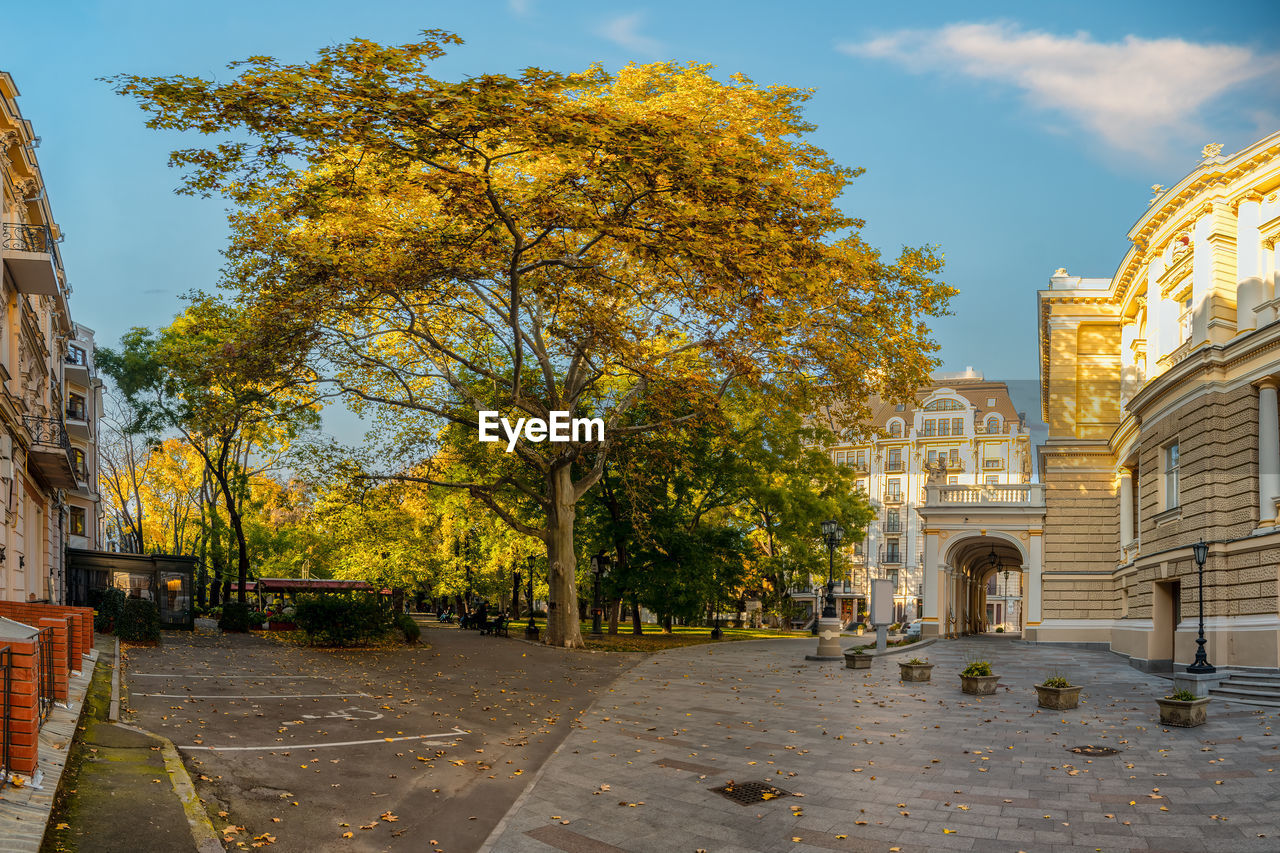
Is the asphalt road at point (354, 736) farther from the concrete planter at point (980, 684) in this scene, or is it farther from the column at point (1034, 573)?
the column at point (1034, 573)

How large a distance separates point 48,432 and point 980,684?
28175 millimetres

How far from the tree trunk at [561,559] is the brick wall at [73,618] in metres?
14.4

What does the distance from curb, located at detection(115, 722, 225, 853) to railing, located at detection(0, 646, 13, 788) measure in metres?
1.42

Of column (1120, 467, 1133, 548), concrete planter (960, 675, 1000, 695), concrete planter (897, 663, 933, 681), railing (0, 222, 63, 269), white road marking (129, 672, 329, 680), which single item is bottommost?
concrete planter (897, 663, 933, 681)

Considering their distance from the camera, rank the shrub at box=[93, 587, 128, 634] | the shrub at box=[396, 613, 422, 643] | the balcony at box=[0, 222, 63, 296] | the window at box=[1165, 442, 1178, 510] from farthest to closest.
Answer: the shrub at box=[396, 613, 422, 643] < the window at box=[1165, 442, 1178, 510] < the shrub at box=[93, 587, 128, 634] < the balcony at box=[0, 222, 63, 296]

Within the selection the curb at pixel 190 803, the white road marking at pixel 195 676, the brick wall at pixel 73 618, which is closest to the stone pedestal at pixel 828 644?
the white road marking at pixel 195 676

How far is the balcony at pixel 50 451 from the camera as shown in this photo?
1113 inches

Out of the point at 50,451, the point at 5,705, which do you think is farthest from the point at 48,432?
the point at 5,705

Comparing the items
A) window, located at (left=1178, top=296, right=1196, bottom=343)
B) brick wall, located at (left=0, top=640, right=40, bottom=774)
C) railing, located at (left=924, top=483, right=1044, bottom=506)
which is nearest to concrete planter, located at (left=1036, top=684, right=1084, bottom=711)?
window, located at (left=1178, top=296, right=1196, bottom=343)

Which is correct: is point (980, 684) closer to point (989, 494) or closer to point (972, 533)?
point (972, 533)

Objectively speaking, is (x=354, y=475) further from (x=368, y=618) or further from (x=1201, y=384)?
(x=1201, y=384)

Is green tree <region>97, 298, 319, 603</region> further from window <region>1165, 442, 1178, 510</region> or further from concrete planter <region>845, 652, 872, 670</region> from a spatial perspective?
window <region>1165, 442, 1178, 510</region>

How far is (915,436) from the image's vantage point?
86875mm

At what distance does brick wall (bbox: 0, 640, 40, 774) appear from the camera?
7379mm
